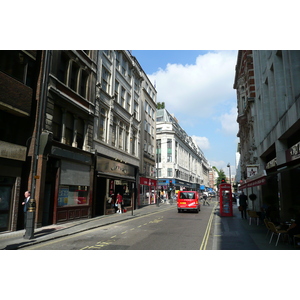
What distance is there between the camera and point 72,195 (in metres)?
18.0

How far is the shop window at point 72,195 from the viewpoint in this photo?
16.8 meters

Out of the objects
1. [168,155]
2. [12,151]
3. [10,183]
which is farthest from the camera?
[168,155]

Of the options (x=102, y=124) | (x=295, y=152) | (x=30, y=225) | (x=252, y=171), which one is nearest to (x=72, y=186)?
(x=30, y=225)

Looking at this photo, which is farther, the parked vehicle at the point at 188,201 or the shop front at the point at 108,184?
the parked vehicle at the point at 188,201

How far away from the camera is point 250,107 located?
31.6 m

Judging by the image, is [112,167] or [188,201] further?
[188,201]

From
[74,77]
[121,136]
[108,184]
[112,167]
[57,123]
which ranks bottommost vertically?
[108,184]

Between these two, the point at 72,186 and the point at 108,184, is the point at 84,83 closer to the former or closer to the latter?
the point at 72,186

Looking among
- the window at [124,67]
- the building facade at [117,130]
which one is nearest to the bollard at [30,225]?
the building facade at [117,130]

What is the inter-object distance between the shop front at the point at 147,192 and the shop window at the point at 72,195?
50.4 ft

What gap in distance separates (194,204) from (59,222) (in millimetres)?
13502

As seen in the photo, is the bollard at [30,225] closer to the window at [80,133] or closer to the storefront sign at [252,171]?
the window at [80,133]

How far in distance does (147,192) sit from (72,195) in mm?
22535
